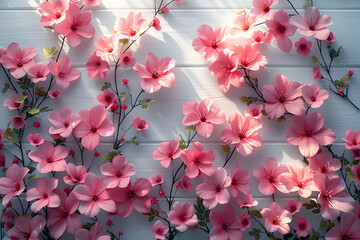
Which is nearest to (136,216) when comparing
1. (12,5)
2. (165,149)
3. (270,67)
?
(165,149)

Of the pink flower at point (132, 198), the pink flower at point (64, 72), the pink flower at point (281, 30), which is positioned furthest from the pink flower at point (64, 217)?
the pink flower at point (281, 30)

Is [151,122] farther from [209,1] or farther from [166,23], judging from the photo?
[209,1]

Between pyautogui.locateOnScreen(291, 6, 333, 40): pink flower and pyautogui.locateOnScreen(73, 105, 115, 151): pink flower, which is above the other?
pyautogui.locateOnScreen(291, 6, 333, 40): pink flower

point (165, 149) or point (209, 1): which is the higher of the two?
point (209, 1)

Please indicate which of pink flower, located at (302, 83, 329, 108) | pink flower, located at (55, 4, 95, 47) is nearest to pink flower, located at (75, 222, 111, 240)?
pink flower, located at (55, 4, 95, 47)

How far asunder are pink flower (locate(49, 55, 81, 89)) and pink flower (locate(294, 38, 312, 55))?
0.74m

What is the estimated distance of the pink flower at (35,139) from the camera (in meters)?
1.00

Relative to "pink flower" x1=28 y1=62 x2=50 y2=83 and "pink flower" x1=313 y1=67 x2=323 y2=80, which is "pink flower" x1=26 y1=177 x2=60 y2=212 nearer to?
"pink flower" x1=28 y1=62 x2=50 y2=83

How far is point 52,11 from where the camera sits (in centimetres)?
104

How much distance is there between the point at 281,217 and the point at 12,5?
3.72 ft

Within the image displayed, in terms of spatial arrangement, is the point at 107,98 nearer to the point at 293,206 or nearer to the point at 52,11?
the point at 52,11

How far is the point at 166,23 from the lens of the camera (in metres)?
1.08

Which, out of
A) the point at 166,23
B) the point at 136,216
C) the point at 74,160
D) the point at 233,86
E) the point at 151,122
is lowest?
the point at 136,216

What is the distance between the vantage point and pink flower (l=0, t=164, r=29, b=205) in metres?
0.98
